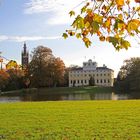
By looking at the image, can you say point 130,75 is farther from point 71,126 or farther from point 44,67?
point 71,126

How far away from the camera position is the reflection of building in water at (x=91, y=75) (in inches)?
5715

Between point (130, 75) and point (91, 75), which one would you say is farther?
point (91, 75)

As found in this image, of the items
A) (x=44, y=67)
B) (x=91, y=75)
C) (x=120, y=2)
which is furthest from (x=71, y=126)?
(x=91, y=75)

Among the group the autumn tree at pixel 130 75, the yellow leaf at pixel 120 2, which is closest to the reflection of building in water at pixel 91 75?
the autumn tree at pixel 130 75

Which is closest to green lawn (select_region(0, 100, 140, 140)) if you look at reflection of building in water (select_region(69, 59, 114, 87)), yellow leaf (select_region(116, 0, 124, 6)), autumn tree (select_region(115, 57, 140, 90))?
yellow leaf (select_region(116, 0, 124, 6))

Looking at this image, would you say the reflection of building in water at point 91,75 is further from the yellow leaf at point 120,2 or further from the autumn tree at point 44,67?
the yellow leaf at point 120,2

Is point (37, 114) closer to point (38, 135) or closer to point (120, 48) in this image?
point (38, 135)

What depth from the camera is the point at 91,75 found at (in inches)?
5758

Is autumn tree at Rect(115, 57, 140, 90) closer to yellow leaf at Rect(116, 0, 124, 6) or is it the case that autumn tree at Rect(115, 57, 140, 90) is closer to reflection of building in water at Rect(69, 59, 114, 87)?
reflection of building in water at Rect(69, 59, 114, 87)

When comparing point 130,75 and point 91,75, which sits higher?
point 91,75

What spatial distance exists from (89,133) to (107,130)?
77 centimetres

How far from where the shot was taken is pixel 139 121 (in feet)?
48.6

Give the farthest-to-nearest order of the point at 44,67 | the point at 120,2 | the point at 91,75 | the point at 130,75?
the point at 91,75 → the point at 130,75 → the point at 44,67 → the point at 120,2

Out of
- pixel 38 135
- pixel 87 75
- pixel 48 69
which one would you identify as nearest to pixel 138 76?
pixel 48 69
